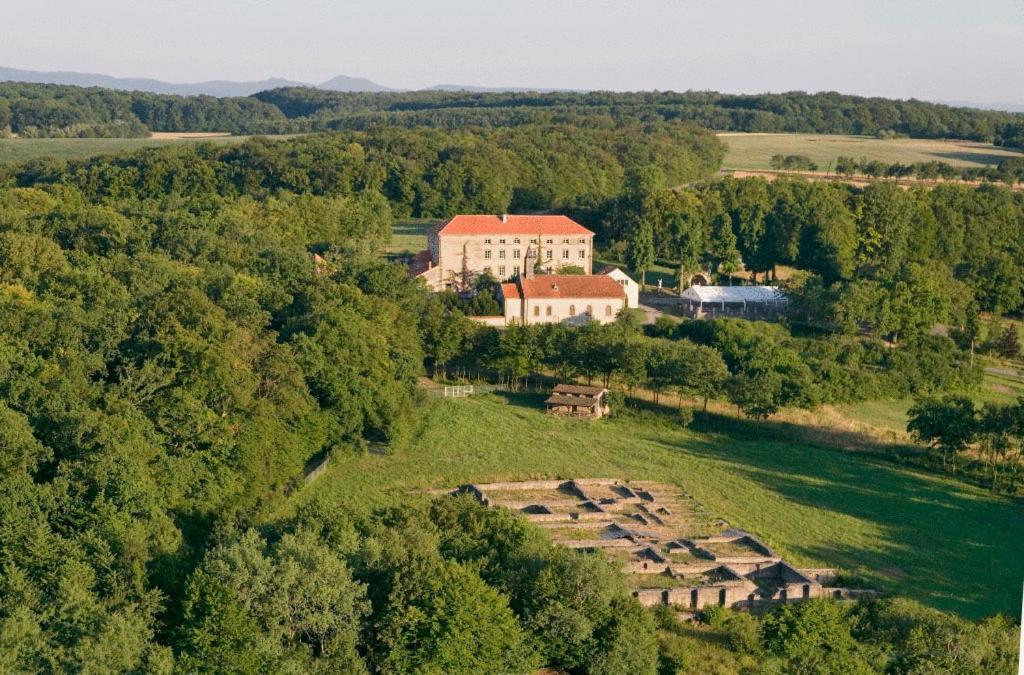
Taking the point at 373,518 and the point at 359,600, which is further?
the point at 373,518

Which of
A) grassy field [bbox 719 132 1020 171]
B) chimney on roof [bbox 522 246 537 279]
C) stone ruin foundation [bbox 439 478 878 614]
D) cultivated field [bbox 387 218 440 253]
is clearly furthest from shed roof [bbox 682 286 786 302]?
grassy field [bbox 719 132 1020 171]

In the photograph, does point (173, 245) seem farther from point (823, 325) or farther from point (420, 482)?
point (823, 325)

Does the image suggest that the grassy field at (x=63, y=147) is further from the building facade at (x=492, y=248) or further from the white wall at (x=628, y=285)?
the white wall at (x=628, y=285)

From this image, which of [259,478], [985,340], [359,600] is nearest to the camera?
[359,600]

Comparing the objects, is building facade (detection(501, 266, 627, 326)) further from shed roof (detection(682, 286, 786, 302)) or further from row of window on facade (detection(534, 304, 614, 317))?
shed roof (detection(682, 286, 786, 302))

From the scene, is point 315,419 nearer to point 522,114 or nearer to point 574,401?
point 574,401

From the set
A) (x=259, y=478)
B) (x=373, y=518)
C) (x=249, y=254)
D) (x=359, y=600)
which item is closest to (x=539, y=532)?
(x=373, y=518)

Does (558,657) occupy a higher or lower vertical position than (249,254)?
lower

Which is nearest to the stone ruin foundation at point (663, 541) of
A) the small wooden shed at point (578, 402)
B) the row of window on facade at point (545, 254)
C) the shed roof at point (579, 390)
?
the small wooden shed at point (578, 402)
